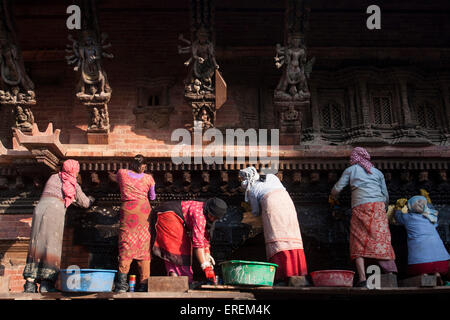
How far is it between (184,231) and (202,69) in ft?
7.70

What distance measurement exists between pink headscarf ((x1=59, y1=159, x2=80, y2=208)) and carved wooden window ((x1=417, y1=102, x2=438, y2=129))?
16.5ft

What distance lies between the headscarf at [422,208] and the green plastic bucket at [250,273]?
210cm

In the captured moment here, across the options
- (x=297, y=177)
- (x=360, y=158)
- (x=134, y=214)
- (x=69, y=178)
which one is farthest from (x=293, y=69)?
(x=69, y=178)

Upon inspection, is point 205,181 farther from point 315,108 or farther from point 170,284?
point 315,108

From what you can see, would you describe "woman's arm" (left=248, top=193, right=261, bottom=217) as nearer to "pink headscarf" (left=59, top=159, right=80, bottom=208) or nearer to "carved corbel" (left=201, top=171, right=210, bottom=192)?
"carved corbel" (left=201, top=171, right=210, bottom=192)

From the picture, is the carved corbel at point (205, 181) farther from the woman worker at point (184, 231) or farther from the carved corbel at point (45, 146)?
the carved corbel at point (45, 146)

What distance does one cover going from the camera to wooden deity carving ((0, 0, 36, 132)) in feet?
26.4

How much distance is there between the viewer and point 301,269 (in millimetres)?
6684

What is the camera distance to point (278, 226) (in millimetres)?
6840

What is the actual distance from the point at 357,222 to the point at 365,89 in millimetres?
2550

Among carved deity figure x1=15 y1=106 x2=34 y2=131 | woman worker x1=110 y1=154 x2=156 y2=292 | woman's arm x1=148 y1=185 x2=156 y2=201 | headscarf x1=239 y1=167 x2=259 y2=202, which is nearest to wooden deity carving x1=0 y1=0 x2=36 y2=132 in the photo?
carved deity figure x1=15 y1=106 x2=34 y2=131

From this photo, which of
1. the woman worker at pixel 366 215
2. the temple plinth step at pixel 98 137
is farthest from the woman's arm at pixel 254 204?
the temple plinth step at pixel 98 137

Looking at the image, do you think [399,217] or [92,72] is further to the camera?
[92,72]

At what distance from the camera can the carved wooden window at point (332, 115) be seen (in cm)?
877
